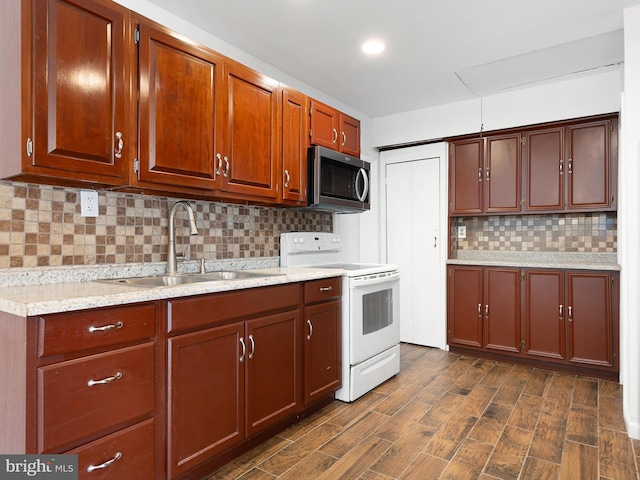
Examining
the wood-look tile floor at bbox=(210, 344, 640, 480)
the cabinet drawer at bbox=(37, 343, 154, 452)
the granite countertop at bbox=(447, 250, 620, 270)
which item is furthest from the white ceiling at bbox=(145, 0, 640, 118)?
the wood-look tile floor at bbox=(210, 344, 640, 480)

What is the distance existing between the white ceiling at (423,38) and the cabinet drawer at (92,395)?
201 cm

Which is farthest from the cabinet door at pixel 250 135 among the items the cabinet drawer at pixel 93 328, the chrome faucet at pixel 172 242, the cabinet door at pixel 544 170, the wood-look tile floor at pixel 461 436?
the cabinet door at pixel 544 170

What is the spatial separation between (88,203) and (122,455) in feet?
3.87

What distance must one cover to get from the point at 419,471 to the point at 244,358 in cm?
99

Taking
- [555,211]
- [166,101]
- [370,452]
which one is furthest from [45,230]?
[555,211]

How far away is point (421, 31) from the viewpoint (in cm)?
264

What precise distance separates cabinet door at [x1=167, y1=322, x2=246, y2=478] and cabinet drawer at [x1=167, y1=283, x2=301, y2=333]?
54 mm

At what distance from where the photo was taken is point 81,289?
1.60 metres

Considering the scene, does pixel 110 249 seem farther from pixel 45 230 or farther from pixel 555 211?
pixel 555 211

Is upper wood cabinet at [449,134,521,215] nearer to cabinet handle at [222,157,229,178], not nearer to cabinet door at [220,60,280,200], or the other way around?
cabinet door at [220,60,280,200]

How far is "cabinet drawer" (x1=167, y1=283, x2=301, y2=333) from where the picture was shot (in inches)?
65.3

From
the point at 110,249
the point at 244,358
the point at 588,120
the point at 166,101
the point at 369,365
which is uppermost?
the point at 588,120

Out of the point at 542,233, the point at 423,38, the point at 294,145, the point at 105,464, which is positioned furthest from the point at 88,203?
the point at 542,233

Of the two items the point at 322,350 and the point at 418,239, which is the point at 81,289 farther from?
the point at 418,239
